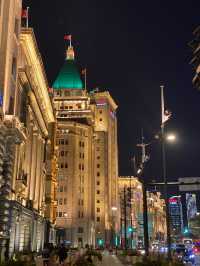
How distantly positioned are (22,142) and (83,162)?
91733mm

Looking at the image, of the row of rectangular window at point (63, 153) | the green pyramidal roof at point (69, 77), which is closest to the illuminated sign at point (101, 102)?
the green pyramidal roof at point (69, 77)

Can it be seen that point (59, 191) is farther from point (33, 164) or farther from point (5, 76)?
point (5, 76)

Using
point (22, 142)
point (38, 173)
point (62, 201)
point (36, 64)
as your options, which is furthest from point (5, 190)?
point (62, 201)

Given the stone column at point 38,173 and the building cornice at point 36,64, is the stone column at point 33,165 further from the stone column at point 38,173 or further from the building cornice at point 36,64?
the building cornice at point 36,64

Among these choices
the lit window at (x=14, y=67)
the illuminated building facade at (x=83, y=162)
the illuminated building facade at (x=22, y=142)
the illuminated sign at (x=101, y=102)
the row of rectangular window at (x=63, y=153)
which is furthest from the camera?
the illuminated sign at (x=101, y=102)

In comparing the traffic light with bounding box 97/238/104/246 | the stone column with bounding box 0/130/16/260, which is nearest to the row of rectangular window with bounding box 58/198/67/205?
the traffic light with bounding box 97/238/104/246

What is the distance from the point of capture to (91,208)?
468 feet

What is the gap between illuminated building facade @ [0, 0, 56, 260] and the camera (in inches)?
1807

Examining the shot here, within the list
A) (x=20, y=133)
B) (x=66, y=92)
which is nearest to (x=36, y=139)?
(x=20, y=133)

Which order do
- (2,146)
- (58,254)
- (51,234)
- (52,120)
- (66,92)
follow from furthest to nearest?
(66,92) < (52,120) < (51,234) < (2,146) < (58,254)

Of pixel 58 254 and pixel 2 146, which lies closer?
pixel 58 254

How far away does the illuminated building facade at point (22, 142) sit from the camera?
4591 cm

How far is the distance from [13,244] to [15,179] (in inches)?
335

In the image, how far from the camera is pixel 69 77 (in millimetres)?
174750
